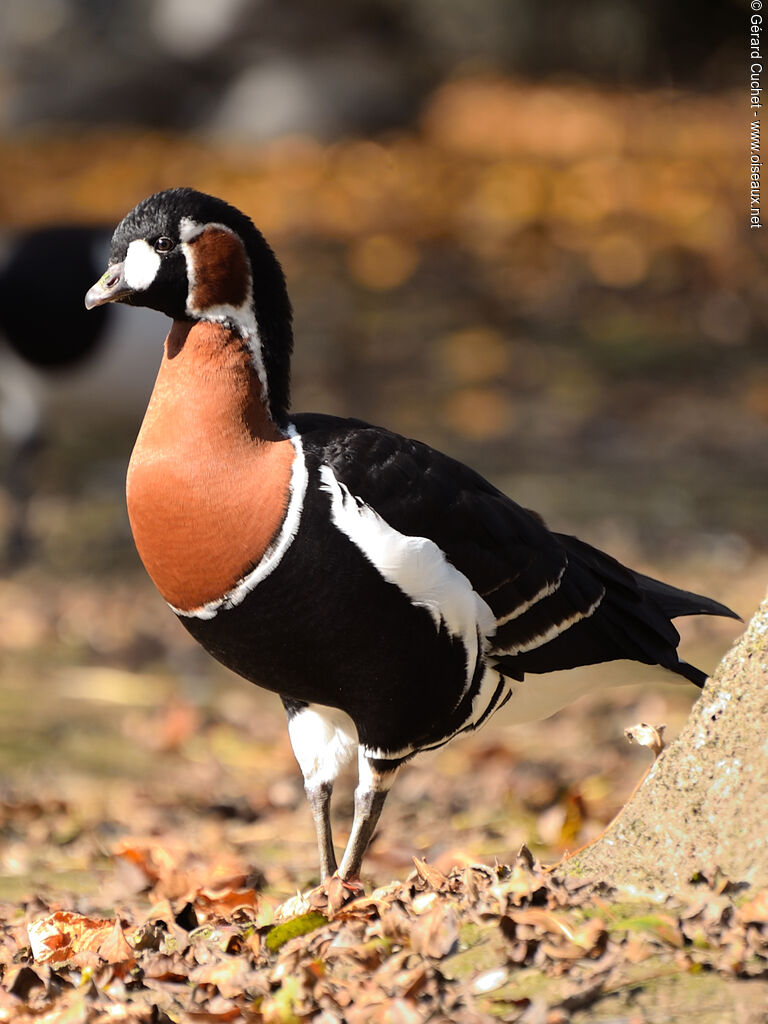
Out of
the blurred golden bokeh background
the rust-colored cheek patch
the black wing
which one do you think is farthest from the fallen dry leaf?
the rust-colored cheek patch

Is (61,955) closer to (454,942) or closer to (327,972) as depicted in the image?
(327,972)

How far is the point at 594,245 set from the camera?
12.1 m

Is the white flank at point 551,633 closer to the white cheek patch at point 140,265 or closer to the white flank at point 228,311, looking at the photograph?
the white flank at point 228,311

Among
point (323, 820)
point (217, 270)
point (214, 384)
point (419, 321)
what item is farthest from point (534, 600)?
point (419, 321)

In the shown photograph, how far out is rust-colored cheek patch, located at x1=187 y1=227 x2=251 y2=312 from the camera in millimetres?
3156

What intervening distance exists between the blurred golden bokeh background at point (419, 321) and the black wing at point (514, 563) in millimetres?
187

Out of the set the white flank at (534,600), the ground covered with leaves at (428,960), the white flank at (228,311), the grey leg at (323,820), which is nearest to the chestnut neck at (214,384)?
the white flank at (228,311)

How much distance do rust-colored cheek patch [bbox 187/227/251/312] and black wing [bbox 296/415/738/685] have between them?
32 centimetres

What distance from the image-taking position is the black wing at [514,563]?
3.09 m

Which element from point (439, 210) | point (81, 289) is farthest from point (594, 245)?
point (81, 289)

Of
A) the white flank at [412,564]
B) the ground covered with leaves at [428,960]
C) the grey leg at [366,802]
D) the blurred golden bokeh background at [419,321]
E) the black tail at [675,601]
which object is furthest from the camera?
the blurred golden bokeh background at [419,321]

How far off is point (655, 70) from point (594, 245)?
4193 millimetres

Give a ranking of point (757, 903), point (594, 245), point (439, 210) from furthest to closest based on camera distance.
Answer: point (439, 210) → point (594, 245) → point (757, 903)

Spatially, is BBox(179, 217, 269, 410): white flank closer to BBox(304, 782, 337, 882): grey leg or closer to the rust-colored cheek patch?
the rust-colored cheek patch
